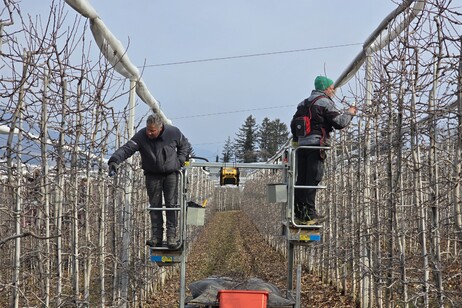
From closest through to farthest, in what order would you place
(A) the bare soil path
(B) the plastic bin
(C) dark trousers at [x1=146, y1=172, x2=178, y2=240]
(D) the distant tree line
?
(B) the plastic bin → (C) dark trousers at [x1=146, y1=172, x2=178, y2=240] → (A) the bare soil path → (D) the distant tree line

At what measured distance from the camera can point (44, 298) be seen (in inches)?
206

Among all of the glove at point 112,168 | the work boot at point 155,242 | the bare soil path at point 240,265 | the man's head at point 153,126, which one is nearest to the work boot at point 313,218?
the bare soil path at point 240,265

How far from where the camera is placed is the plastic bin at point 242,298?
213 inches

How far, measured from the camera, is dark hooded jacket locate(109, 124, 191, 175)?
Result: 6.58 metres

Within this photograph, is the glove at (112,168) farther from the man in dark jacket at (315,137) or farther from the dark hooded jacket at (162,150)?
the man in dark jacket at (315,137)

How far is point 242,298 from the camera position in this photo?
5.42m

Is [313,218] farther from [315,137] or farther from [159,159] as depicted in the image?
[159,159]

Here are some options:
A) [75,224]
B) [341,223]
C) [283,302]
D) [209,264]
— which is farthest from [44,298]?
[209,264]

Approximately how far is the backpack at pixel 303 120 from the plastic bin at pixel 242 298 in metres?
2.06

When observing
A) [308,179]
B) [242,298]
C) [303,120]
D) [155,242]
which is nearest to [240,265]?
[308,179]

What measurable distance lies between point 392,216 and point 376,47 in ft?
7.44

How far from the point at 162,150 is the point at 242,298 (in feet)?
6.76

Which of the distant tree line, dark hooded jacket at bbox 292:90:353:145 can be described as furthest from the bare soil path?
the distant tree line

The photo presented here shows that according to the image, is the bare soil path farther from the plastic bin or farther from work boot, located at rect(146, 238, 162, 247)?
the plastic bin
